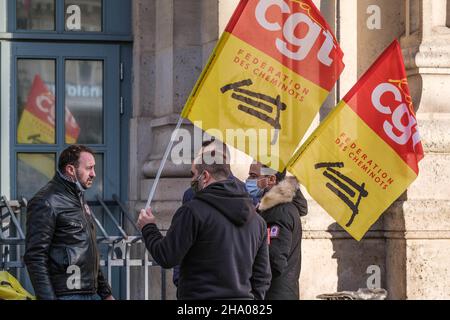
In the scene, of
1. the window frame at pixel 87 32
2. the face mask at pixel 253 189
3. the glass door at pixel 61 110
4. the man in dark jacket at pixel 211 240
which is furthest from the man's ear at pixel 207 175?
the window frame at pixel 87 32

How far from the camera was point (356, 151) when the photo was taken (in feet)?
30.2

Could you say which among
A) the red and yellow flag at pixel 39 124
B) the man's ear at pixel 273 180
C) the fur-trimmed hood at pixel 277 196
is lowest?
the fur-trimmed hood at pixel 277 196

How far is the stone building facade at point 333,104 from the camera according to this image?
421 inches

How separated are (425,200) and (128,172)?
2.66 metres

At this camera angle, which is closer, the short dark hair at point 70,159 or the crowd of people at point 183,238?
the crowd of people at point 183,238

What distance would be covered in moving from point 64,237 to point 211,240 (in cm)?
111

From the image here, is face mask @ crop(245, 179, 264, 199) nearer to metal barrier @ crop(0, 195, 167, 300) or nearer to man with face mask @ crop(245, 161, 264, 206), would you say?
man with face mask @ crop(245, 161, 264, 206)

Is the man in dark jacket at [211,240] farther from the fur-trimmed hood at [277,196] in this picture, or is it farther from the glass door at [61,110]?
the glass door at [61,110]

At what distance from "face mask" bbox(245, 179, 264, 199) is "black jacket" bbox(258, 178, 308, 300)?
0.36m

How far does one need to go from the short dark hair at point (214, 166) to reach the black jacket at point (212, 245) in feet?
0.18

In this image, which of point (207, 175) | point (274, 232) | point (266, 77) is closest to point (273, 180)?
point (274, 232)

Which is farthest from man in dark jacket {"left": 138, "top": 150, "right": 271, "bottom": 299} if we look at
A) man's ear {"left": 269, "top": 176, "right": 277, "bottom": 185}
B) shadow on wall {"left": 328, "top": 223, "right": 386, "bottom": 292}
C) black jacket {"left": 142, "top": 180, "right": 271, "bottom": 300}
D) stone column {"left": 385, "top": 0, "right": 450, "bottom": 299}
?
shadow on wall {"left": 328, "top": 223, "right": 386, "bottom": 292}

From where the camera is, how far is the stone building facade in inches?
421
